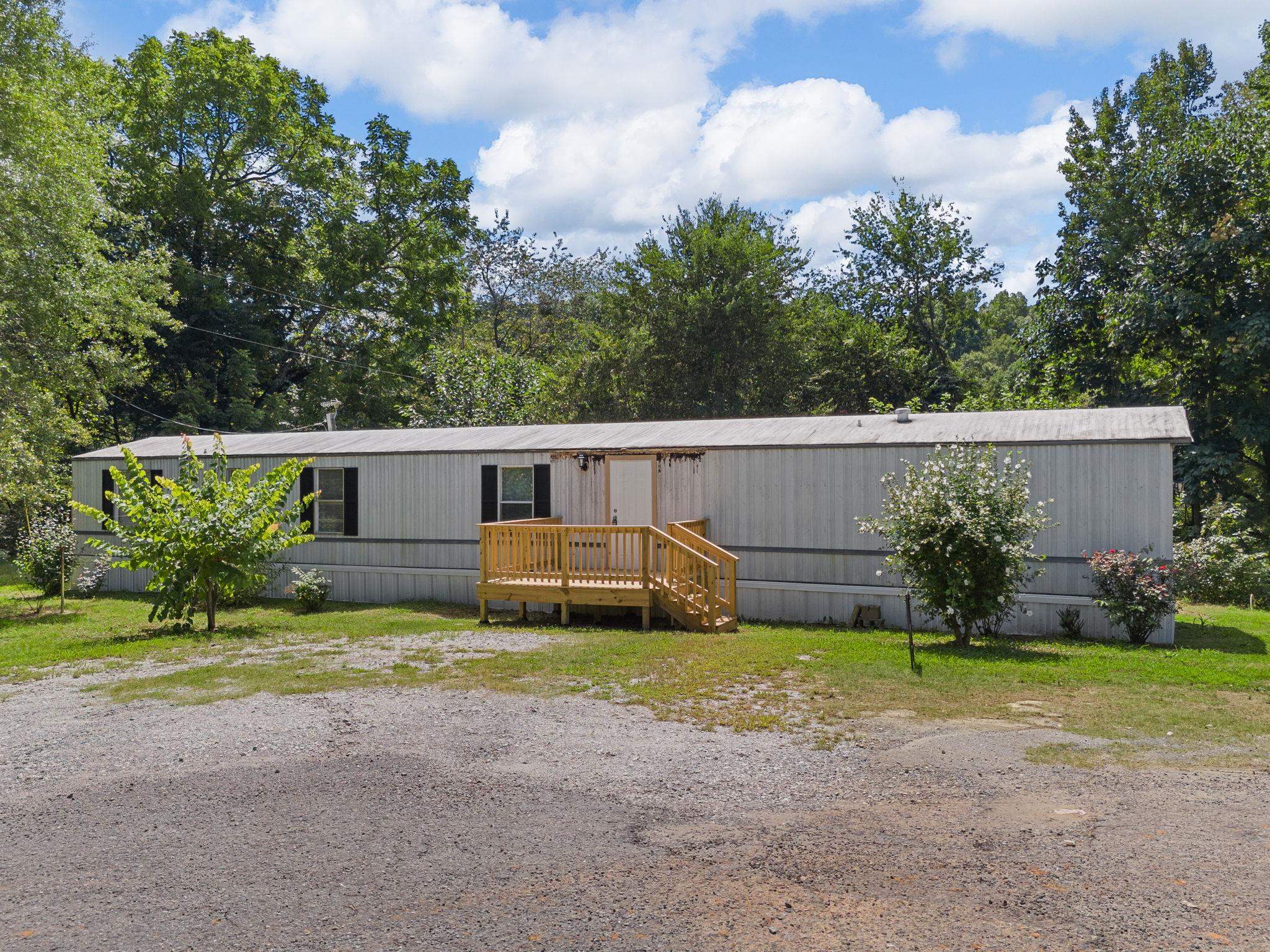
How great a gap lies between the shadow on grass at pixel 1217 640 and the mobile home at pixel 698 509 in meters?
0.91

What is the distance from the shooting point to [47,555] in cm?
1788

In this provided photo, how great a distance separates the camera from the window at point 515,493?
15.0m

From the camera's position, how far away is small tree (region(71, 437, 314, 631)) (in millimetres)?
11852

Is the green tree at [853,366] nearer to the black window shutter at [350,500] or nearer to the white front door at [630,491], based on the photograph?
the white front door at [630,491]

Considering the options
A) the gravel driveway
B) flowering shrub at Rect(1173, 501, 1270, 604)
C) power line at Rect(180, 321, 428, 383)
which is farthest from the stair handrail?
power line at Rect(180, 321, 428, 383)

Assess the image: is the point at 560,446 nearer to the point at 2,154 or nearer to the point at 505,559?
the point at 505,559

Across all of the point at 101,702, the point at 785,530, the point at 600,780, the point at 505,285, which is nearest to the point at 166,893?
the point at 600,780

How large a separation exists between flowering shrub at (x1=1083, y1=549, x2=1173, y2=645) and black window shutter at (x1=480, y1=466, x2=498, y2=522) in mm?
8680

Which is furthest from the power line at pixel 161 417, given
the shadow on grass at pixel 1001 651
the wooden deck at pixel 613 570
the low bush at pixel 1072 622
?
the low bush at pixel 1072 622

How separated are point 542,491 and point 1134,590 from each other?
8311mm

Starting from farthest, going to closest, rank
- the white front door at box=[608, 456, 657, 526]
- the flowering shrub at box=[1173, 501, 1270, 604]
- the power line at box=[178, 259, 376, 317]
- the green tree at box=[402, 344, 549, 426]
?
the power line at box=[178, 259, 376, 317] → the green tree at box=[402, 344, 549, 426] → the flowering shrub at box=[1173, 501, 1270, 604] → the white front door at box=[608, 456, 657, 526]

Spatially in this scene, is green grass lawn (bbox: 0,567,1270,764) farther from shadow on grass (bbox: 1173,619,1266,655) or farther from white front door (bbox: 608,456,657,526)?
white front door (bbox: 608,456,657,526)

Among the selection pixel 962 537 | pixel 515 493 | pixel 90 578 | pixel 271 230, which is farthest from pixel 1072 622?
pixel 271 230

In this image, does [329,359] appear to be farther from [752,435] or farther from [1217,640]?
[1217,640]
